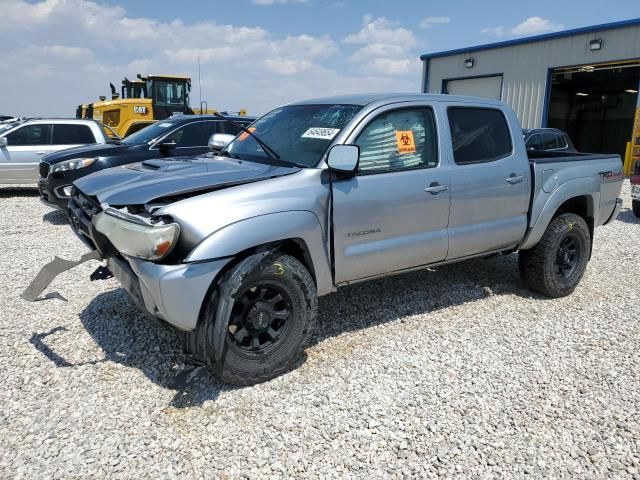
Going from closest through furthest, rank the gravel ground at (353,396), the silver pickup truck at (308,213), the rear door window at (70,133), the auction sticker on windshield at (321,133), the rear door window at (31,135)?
the gravel ground at (353,396), the silver pickup truck at (308,213), the auction sticker on windshield at (321,133), the rear door window at (31,135), the rear door window at (70,133)

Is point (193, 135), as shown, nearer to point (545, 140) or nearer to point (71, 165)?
point (71, 165)

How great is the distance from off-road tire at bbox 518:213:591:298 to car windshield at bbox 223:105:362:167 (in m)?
2.38

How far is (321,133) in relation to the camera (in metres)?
3.74

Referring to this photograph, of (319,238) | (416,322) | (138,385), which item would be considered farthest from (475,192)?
(138,385)

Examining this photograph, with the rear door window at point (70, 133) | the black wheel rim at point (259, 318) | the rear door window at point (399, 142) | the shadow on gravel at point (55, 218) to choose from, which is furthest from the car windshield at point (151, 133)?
the black wheel rim at point (259, 318)

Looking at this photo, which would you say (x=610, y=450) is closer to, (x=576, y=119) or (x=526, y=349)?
(x=526, y=349)

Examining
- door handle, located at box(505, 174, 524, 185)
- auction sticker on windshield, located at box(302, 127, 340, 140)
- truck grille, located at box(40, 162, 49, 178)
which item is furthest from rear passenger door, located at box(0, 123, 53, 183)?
door handle, located at box(505, 174, 524, 185)

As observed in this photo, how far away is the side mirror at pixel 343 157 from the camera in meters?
3.29

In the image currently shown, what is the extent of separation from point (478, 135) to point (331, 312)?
6.52 feet

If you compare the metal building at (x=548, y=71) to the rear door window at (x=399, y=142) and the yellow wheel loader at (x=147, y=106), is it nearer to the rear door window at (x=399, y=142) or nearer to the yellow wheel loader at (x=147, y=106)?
the yellow wheel loader at (x=147, y=106)

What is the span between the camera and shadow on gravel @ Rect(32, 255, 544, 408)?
3449mm

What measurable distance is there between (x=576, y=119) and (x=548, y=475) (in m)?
31.2

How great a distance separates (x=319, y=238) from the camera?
3365 mm

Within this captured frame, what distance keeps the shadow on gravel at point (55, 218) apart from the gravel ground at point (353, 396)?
12.1 feet
